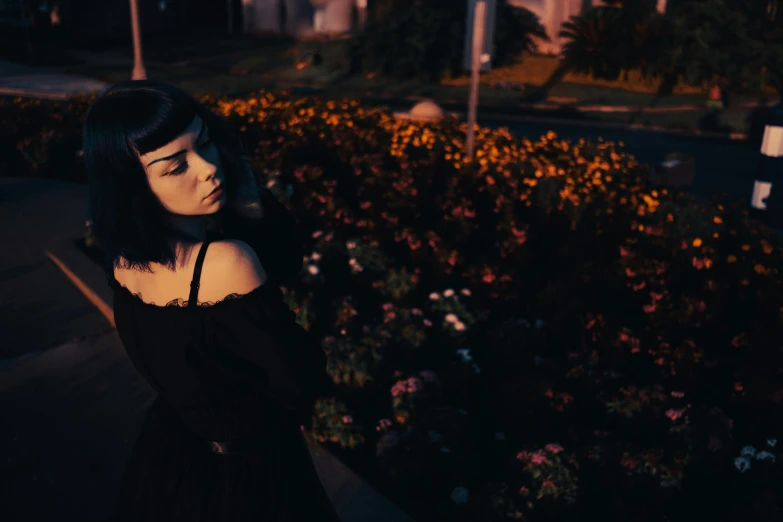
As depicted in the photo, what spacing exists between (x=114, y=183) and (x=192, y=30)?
2766 centimetres

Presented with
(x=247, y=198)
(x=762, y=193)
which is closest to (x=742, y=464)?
(x=247, y=198)

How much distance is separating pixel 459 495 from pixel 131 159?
87.2 inches

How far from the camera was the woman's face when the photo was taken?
5.74 ft

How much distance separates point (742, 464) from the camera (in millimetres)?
3439

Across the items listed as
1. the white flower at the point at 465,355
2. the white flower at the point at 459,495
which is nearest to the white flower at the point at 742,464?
the white flower at the point at 459,495

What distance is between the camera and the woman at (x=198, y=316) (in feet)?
5.69

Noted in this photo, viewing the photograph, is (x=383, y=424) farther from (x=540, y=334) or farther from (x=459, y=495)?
(x=540, y=334)

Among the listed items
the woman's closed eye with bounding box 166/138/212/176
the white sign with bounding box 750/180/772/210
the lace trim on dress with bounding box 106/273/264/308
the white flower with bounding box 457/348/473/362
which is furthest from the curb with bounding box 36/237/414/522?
the white sign with bounding box 750/180/772/210

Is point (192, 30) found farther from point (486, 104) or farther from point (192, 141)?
point (192, 141)

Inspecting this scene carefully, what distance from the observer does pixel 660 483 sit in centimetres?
327

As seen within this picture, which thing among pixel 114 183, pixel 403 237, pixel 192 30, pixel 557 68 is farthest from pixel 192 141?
pixel 192 30

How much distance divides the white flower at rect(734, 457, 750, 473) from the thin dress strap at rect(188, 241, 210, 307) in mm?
2764

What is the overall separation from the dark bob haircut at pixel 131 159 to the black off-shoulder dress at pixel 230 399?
15 centimetres

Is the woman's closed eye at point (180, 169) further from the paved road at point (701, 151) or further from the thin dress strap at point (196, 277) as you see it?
the paved road at point (701, 151)
